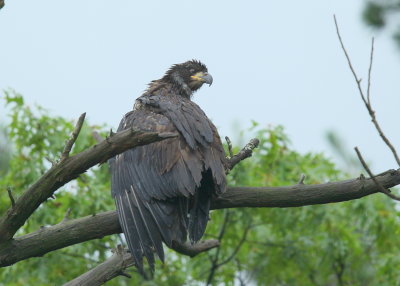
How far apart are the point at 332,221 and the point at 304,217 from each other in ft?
1.16

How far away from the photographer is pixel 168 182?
221 inches

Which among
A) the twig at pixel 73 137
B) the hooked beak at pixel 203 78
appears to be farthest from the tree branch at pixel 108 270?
the hooked beak at pixel 203 78

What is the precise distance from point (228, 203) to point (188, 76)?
2395mm

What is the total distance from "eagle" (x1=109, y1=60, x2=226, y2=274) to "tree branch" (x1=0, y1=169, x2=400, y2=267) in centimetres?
14

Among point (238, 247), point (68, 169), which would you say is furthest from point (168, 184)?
point (238, 247)

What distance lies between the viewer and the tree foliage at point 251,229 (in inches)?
368

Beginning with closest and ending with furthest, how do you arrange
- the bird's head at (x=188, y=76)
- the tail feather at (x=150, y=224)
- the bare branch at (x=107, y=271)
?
the tail feather at (x=150, y=224)
the bare branch at (x=107, y=271)
the bird's head at (x=188, y=76)

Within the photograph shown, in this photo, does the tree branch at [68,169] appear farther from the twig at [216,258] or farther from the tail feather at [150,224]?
the twig at [216,258]

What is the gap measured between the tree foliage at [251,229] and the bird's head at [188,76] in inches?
67.7

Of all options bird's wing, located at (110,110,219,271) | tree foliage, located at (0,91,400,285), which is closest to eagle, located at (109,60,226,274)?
bird's wing, located at (110,110,219,271)

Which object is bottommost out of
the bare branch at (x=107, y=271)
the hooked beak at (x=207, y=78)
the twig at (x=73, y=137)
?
the bare branch at (x=107, y=271)

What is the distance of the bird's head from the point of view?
7.53m

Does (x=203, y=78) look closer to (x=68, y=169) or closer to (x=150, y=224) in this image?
(x=150, y=224)

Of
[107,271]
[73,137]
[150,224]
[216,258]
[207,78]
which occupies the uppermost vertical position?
[207,78]
